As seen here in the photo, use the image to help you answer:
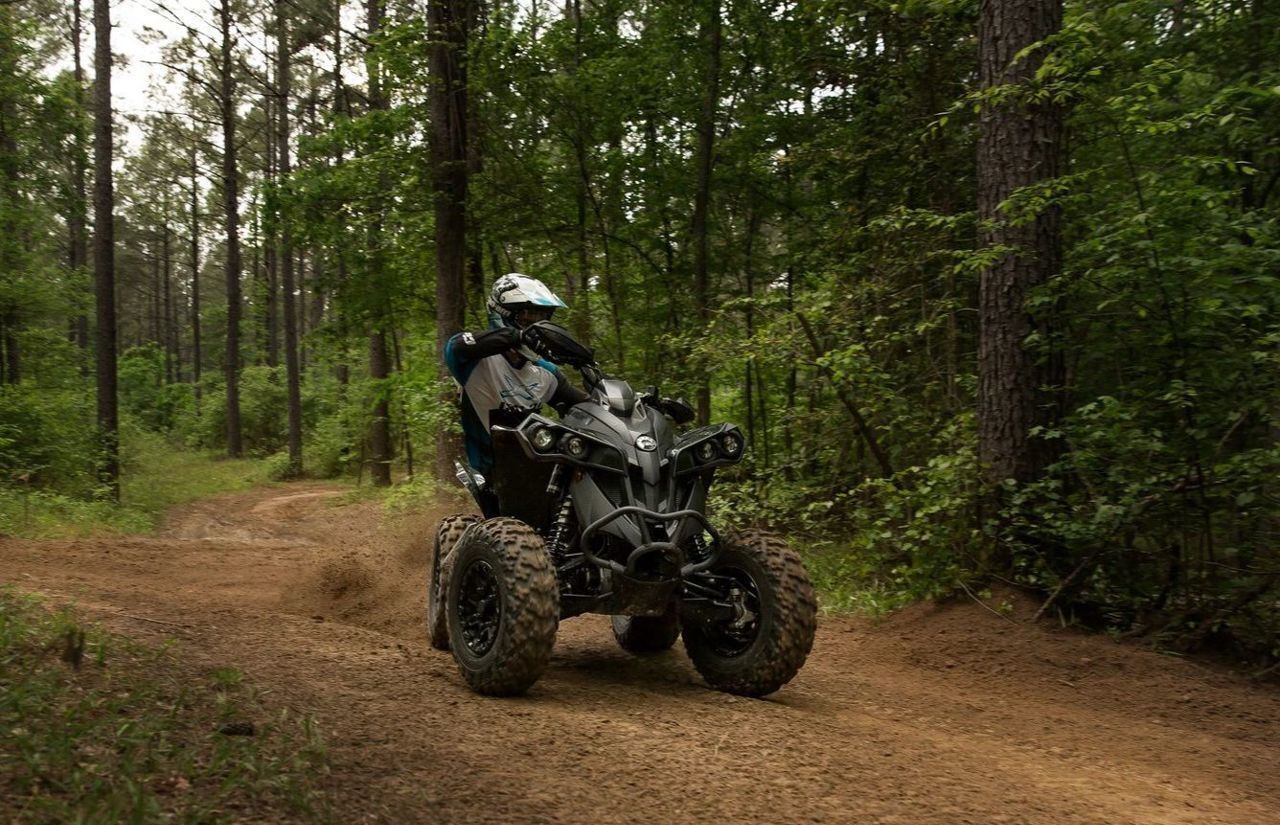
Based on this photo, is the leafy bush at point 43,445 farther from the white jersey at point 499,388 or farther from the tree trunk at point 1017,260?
the tree trunk at point 1017,260

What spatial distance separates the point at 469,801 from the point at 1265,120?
285 inches

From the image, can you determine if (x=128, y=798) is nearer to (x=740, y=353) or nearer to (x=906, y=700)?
(x=906, y=700)

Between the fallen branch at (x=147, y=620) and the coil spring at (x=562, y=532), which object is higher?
the coil spring at (x=562, y=532)

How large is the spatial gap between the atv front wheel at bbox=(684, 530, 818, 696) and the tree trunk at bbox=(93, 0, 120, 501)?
58.9 feet

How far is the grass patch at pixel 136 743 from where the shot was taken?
2770mm

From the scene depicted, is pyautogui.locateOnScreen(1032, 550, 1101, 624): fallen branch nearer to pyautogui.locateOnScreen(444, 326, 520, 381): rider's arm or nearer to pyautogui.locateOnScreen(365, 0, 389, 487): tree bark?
pyautogui.locateOnScreen(444, 326, 520, 381): rider's arm

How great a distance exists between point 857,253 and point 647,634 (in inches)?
246

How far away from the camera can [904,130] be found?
11391mm

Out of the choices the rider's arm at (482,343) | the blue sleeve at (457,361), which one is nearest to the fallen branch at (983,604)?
the rider's arm at (482,343)

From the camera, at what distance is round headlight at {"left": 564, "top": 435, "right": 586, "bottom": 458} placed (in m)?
5.19

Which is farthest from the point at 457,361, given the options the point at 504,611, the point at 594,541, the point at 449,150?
the point at 449,150

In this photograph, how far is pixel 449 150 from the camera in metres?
14.3

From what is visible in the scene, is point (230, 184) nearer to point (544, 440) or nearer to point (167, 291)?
point (544, 440)

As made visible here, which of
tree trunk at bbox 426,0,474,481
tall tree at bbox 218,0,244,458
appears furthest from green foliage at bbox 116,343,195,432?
tree trunk at bbox 426,0,474,481
